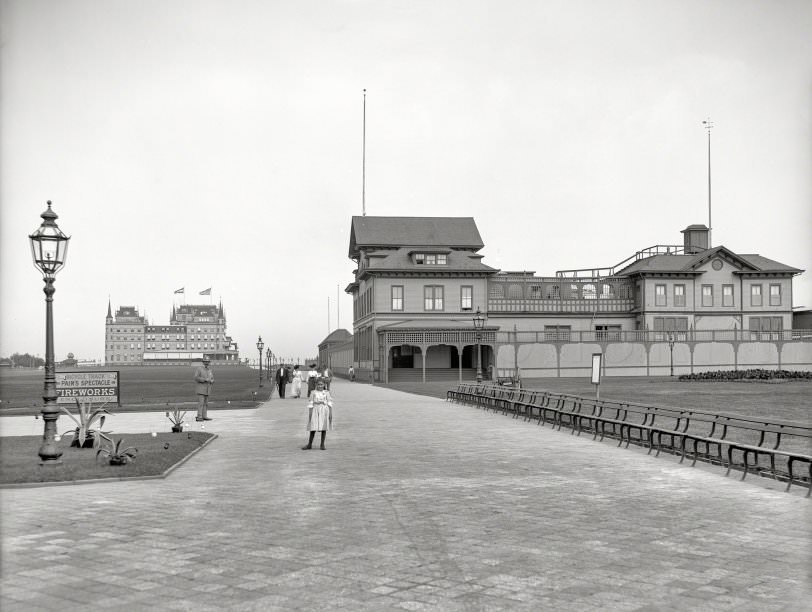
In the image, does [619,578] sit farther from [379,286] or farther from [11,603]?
[379,286]

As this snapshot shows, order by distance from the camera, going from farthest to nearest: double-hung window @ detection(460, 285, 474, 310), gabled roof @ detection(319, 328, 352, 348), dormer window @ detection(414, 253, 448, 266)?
gabled roof @ detection(319, 328, 352, 348)
double-hung window @ detection(460, 285, 474, 310)
dormer window @ detection(414, 253, 448, 266)

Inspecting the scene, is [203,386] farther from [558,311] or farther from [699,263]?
[699,263]

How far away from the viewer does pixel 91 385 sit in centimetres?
2123

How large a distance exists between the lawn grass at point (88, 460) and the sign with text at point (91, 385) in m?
3.12

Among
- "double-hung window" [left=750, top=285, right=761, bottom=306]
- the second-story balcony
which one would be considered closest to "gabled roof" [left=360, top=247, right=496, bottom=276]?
the second-story balcony

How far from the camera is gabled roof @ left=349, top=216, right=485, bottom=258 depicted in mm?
66875

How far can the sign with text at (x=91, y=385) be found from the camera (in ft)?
67.9

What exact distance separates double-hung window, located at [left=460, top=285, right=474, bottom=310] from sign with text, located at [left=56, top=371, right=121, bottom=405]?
40264 millimetres

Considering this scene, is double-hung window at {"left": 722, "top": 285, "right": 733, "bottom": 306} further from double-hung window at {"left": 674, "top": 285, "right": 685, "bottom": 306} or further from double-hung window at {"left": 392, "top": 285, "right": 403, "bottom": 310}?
double-hung window at {"left": 392, "top": 285, "right": 403, "bottom": 310}

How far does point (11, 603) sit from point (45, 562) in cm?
116

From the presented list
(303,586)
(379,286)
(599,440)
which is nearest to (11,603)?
(303,586)

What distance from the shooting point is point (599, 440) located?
17.4 metres

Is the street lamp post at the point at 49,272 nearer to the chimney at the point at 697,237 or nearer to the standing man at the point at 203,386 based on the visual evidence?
the standing man at the point at 203,386

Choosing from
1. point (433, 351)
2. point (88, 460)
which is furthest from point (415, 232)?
point (88, 460)
